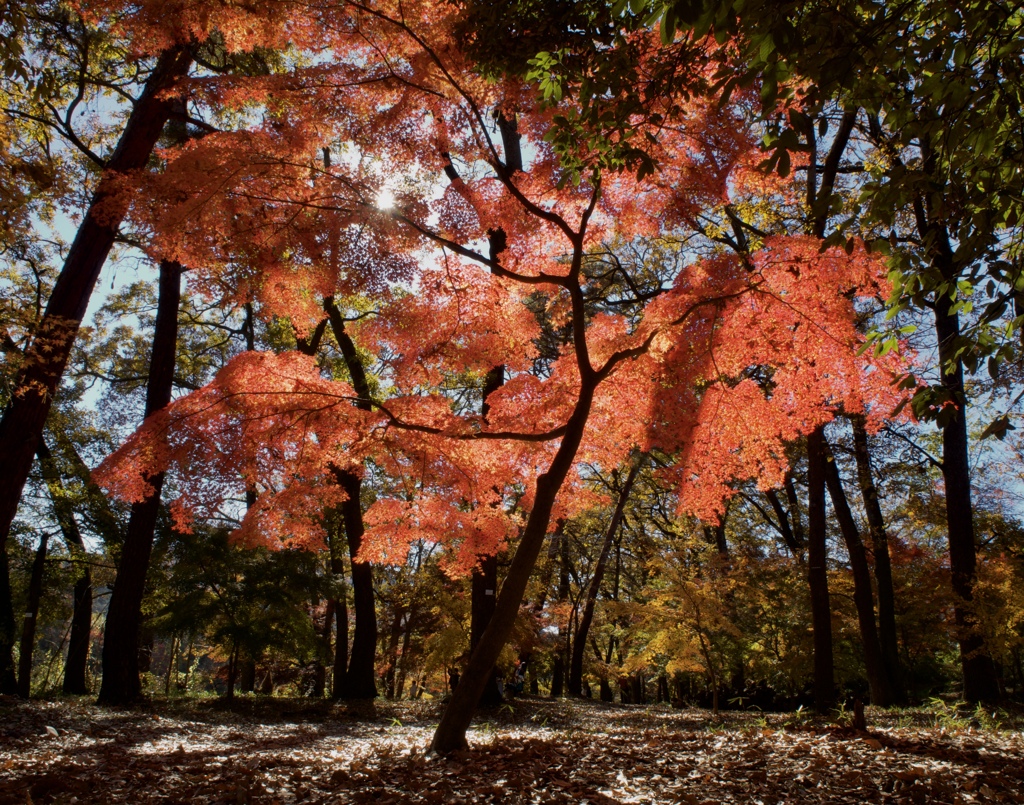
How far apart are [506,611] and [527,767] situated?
124cm

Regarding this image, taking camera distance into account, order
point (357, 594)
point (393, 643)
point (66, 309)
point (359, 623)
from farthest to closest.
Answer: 1. point (393, 643)
2. point (357, 594)
3. point (359, 623)
4. point (66, 309)

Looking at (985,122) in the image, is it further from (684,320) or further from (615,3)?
(684,320)

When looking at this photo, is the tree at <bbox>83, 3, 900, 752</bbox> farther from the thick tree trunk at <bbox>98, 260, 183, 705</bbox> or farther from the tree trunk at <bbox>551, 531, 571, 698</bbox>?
the tree trunk at <bbox>551, 531, 571, 698</bbox>

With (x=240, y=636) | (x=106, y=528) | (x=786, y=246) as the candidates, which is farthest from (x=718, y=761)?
(x=106, y=528)

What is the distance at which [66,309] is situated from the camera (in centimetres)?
709

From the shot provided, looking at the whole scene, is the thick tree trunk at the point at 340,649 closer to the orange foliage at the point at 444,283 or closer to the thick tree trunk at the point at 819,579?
the orange foliage at the point at 444,283

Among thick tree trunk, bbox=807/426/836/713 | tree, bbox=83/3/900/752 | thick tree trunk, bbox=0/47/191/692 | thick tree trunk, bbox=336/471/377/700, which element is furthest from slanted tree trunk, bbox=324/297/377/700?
thick tree trunk, bbox=807/426/836/713

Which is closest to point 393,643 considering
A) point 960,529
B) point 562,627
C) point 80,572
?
point 562,627

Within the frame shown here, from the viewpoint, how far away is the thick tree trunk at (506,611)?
5.11 meters

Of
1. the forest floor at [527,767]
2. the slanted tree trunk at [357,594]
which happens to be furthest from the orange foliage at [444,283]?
the slanted tree trunk at [357,594]

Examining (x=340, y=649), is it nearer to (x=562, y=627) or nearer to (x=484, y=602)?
(x=484, y=602)

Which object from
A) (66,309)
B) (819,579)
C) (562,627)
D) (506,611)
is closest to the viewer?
(506,611)

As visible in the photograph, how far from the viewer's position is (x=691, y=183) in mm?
6832

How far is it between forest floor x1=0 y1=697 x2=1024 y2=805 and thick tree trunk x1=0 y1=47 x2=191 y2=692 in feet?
8.68
